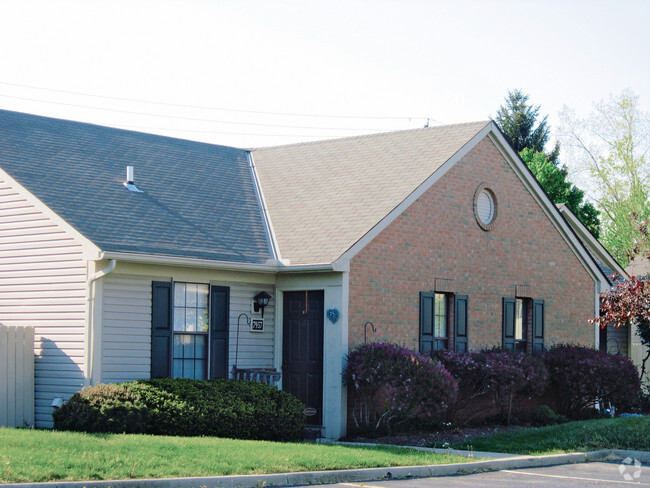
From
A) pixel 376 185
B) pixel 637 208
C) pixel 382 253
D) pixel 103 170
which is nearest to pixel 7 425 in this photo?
pixel 103 170

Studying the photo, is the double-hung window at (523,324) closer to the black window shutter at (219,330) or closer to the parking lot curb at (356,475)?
Answer: the parking lot curb at (356,475)

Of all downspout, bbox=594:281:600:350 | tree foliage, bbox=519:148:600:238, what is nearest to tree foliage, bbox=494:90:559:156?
tree foliage, bbox=519:148:600:238

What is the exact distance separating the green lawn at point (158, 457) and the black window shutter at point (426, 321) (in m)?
5.02

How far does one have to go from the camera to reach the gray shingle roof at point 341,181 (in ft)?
61.8

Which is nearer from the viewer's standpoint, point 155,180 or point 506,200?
point 155,180

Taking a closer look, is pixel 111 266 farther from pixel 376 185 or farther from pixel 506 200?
pixel 506 200

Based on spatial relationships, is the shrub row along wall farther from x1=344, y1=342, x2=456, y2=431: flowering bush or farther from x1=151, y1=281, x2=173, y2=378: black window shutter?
x1=151, y1=281, x2=173, y2=378: black window shutter

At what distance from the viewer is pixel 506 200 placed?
2230 centimetres

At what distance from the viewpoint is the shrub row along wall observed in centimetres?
1730

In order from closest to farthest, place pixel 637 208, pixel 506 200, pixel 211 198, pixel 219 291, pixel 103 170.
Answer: pixel 219 291 < pixel 103 170 < pixel 211 198 < pixel 506 200 < pixel 637 208

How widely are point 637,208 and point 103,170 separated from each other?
32.8 m

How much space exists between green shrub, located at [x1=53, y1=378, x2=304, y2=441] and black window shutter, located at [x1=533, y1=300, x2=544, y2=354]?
829 centimetres

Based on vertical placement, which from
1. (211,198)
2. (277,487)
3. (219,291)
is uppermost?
(211,198)

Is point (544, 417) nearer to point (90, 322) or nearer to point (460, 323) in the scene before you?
point (460, 323)
